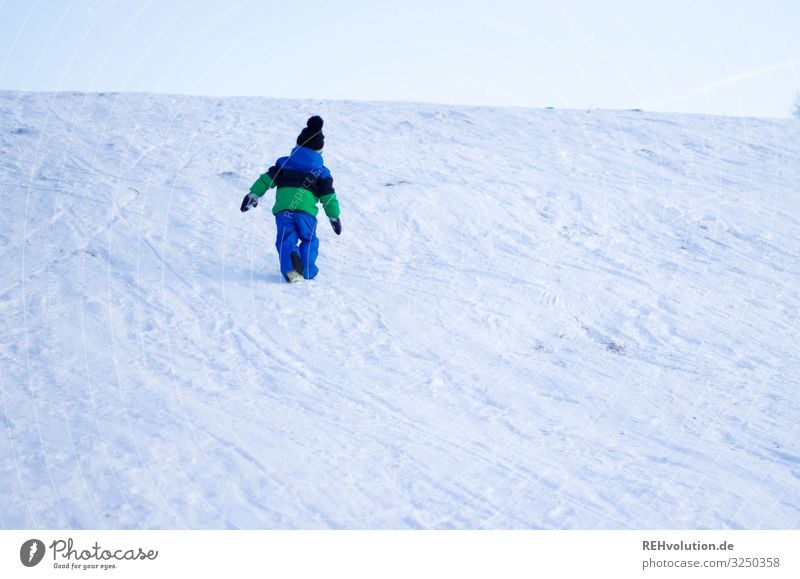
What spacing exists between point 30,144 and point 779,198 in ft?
33.5

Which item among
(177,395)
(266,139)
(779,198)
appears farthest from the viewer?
(266,139)

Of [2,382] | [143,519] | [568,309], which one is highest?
[568,309]

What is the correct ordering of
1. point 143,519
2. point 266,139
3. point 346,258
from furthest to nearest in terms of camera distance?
point 266,139, point 346,258, point 143,519

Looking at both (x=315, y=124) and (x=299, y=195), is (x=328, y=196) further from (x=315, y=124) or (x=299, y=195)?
(x=315, y=124)

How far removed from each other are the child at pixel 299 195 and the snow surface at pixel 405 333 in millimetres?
321

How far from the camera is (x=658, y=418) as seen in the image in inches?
197

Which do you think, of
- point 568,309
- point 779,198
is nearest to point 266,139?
point 568,309

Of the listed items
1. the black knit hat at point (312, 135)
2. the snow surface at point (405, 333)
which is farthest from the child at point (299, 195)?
the snow surface at point (405, 333)

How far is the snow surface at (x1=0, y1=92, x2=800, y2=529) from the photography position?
3969mm

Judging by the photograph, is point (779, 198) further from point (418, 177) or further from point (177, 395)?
point (177, 395)

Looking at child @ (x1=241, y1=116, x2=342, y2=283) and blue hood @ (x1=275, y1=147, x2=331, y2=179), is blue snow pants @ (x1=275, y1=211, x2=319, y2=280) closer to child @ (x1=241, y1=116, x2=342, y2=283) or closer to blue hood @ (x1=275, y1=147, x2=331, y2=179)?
child @ (x1=241, y1=116, x2=342, y2=283)

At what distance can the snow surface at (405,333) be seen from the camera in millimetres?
3969
